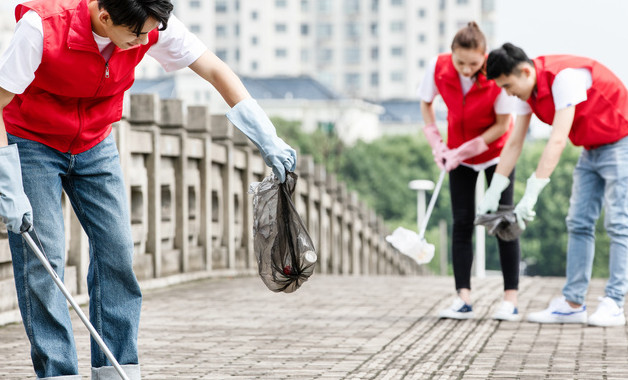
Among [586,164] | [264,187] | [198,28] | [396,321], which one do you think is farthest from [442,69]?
[198,28]

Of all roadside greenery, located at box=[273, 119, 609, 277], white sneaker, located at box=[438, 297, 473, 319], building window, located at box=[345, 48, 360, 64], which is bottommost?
roadside greenery, located at box=[273, 119, 609, 277]

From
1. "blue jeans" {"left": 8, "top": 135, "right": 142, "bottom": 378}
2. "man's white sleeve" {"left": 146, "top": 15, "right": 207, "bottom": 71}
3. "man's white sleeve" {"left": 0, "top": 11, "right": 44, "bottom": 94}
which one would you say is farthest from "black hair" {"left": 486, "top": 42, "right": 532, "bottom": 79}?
"man's white sleeve" {"left": 0, "top": 11, "right": 44, "bottom": 94}

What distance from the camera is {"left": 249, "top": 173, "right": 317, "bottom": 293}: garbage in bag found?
15.0 feet

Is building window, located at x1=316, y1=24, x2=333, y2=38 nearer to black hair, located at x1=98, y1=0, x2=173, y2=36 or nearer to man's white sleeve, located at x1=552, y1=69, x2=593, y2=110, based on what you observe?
→ man's white sleeve, located at x1=552, y1=69, x2=593, y2=110

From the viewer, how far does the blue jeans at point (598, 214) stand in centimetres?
694

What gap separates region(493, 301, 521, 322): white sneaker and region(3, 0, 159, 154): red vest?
12.4 feet

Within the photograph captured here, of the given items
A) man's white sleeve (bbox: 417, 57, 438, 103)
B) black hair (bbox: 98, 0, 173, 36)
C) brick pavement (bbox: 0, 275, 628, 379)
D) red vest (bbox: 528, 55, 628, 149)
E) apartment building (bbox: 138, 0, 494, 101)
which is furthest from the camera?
apartment building (bbox: 138, 0, 494, 101)

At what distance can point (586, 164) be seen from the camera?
712cm

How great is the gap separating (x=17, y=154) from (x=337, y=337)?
303cm

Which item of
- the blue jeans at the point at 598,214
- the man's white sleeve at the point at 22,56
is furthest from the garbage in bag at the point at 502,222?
the man's white sleeve at the point at 22,56

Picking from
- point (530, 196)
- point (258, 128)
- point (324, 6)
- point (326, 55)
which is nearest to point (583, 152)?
point (530, 196)

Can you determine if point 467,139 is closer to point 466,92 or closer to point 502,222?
point 466,92

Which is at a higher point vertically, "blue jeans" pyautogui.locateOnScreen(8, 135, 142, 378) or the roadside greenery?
"blue jeans" pyautogui.locateOnScreen(8, 135, 142, 378)

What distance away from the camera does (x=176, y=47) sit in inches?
162
